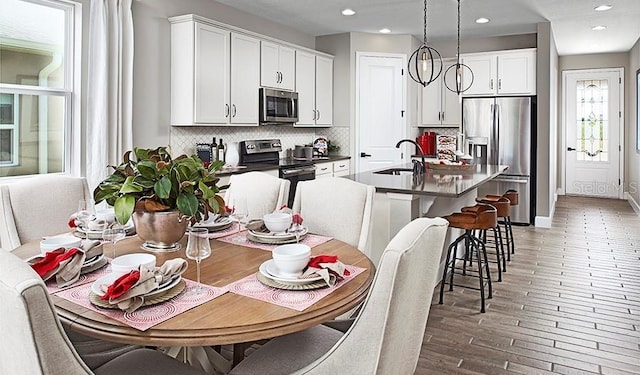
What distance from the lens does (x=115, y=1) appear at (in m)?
3.91

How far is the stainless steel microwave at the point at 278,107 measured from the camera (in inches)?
211

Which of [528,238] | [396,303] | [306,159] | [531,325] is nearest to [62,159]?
[306,159]

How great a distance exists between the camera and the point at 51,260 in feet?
5.28

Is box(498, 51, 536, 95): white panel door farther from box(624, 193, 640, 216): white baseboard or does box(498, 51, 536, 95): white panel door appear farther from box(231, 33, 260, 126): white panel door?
box(231, 33, 260, 126): white panel door

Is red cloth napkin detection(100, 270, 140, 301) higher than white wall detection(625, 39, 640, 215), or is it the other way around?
white wall detection(625, 39, 640, 215)

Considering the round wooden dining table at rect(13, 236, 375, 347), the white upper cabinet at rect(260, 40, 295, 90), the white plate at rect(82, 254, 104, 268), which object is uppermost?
the white upper cabinet at rect(260, 40, 295, 90)

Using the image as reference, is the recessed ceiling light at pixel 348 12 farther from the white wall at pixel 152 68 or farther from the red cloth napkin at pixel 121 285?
the red cloth napkin at pixel 121 285

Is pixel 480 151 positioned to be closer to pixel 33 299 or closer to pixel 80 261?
pixel 80 261

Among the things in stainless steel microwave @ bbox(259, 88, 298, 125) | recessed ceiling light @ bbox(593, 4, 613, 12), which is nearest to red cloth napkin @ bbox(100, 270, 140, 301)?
stainless steel microwave @ bbox(259, 88, 298, 125)

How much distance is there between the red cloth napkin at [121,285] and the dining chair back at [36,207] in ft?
4.26

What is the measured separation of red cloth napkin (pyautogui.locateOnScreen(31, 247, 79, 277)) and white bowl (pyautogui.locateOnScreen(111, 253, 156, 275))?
173mm

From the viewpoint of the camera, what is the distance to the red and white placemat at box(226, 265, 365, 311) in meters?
1.42

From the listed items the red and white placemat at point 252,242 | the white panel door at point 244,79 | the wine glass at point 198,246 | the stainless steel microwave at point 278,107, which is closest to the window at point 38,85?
the white panel door at point 244,79

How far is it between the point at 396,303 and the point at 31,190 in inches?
82.7
